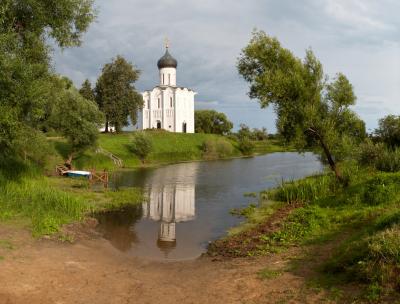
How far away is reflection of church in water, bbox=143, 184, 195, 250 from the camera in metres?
17.0

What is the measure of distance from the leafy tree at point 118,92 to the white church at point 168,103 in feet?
62.2

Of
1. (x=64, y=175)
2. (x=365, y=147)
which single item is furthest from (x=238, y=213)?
(x=64, y=175)

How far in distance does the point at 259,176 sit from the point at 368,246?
3235 cm

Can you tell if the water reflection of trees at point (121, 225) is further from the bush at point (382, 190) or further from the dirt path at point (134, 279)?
the bush at point (382, 190)

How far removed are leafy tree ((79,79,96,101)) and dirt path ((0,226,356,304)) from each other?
2212 inches

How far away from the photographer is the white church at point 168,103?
86312mm

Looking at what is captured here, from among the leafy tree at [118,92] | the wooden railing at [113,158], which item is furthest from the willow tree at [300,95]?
the leafy tree at [118,92]

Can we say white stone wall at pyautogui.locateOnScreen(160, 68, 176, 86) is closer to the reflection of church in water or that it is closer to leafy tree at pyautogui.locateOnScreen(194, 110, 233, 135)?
leafy tree at pyautogui.locateOnScreen(194, 110, 233, 135)

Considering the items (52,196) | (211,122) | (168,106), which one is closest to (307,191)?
(52,196)

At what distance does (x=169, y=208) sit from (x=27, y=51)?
11319 millimetres

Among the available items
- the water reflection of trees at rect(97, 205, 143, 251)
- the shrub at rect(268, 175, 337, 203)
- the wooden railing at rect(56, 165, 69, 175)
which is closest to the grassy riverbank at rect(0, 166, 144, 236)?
the water reflection of trees at rect(97, 205, 143, 251)

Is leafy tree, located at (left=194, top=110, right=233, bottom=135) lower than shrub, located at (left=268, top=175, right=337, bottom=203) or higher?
higher

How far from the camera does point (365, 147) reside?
2625 centimetres

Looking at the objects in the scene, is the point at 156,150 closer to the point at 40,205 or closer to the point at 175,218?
the point at 175,218
